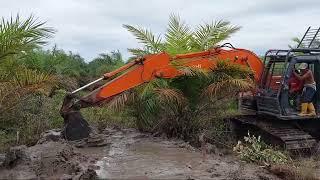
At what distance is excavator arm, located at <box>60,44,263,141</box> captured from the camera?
10.9 meters

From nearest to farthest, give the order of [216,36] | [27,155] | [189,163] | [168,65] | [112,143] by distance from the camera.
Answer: [27,155], [189,163], [112,143], [168,65], [216,36]

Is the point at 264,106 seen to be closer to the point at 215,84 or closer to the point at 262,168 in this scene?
the point at 215,84

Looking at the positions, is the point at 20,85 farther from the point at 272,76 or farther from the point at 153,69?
the point at 272,76

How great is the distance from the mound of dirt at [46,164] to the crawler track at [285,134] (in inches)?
196

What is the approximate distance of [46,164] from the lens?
830 cm

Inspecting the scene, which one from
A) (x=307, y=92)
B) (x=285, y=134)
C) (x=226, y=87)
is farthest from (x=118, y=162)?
(x=307, y=92)

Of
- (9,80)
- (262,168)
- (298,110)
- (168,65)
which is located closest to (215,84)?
(168,65)

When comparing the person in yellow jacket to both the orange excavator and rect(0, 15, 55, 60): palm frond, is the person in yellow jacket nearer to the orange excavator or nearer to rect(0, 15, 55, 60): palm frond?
the orange excavator

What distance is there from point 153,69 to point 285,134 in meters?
3.43

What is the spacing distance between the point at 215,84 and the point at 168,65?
120 centimetres

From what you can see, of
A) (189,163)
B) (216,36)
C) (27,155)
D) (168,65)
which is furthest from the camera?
(216,36)

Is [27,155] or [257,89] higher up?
[257,89]

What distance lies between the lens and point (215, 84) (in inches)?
A: 488

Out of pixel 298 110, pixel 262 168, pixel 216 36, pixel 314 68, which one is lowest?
pixel 262 168
